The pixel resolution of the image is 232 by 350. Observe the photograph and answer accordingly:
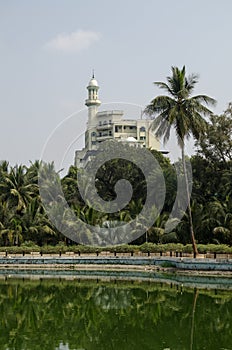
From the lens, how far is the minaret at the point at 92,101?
272 feet

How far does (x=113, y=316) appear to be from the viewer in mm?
17672

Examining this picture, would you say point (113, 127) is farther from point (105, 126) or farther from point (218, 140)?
point (218, 140)

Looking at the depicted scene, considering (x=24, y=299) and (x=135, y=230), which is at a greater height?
(x=135, y=230)

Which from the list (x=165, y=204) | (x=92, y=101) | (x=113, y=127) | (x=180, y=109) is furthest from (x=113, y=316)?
(x=92, y=101)

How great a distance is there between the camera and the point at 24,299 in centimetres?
2180

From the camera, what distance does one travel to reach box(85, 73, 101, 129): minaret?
82812 mm

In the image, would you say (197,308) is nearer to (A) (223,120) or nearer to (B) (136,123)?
(A) (223,120)

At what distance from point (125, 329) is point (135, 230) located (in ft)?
67.7

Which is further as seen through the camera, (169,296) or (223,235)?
(223,235)

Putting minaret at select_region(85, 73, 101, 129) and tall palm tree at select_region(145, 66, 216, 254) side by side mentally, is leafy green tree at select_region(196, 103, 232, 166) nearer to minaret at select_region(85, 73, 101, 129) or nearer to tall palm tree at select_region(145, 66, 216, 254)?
tall palm tree at select_region(145, 66, 216, 254)

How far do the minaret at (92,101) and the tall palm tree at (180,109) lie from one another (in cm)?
5114

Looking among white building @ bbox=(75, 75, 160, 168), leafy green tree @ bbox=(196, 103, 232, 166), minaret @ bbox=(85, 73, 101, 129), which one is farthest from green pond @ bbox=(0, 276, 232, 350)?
minaret @ bbox=(85, 73, 101, 129)

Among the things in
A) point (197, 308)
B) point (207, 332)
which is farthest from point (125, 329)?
point (197, 308)

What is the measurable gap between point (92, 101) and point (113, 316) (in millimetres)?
67798
